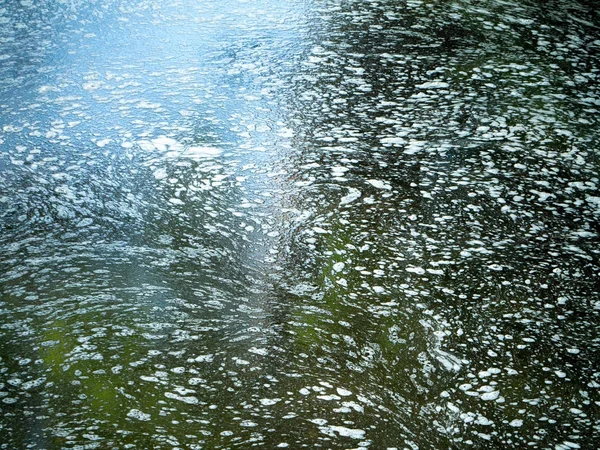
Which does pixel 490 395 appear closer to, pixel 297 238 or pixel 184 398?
pixel 184 398

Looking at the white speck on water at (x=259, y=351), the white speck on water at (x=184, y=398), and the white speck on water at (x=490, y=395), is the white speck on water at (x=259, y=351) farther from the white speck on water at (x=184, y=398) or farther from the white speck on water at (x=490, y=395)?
the white speck on water at (x=490, y=395)

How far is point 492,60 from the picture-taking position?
3.58 m

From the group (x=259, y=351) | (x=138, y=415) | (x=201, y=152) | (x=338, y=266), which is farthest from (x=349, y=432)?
(x=201, y=152)

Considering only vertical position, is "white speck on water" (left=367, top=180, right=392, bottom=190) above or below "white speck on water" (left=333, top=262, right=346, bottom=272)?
above

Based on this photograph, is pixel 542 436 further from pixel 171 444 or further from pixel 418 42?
pixel 418 42

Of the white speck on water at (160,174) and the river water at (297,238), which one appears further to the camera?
the white speck on water at (160,174)

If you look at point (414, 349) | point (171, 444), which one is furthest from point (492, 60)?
point (171, 444)

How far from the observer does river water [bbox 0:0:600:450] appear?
66.7 inches

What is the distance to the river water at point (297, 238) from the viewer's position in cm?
169

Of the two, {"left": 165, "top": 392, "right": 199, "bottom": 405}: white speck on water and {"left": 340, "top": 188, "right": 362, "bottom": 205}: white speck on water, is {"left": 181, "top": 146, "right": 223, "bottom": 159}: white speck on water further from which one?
{"left": 165, "top": 392, "right": 199, "bottom": 405}: white speck on water

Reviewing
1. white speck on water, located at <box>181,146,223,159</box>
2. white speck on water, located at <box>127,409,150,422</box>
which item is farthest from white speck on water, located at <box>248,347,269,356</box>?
white speck on water, located at <box>181,146,223,159</box>

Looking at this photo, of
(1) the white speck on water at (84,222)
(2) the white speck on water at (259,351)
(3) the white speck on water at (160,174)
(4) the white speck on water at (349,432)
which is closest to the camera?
(4) the white speck on water at (349,432)

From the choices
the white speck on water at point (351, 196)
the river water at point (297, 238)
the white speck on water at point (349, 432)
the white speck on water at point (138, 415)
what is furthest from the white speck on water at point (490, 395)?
the white speck on water at point (351, 196)

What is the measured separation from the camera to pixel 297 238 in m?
2.31
